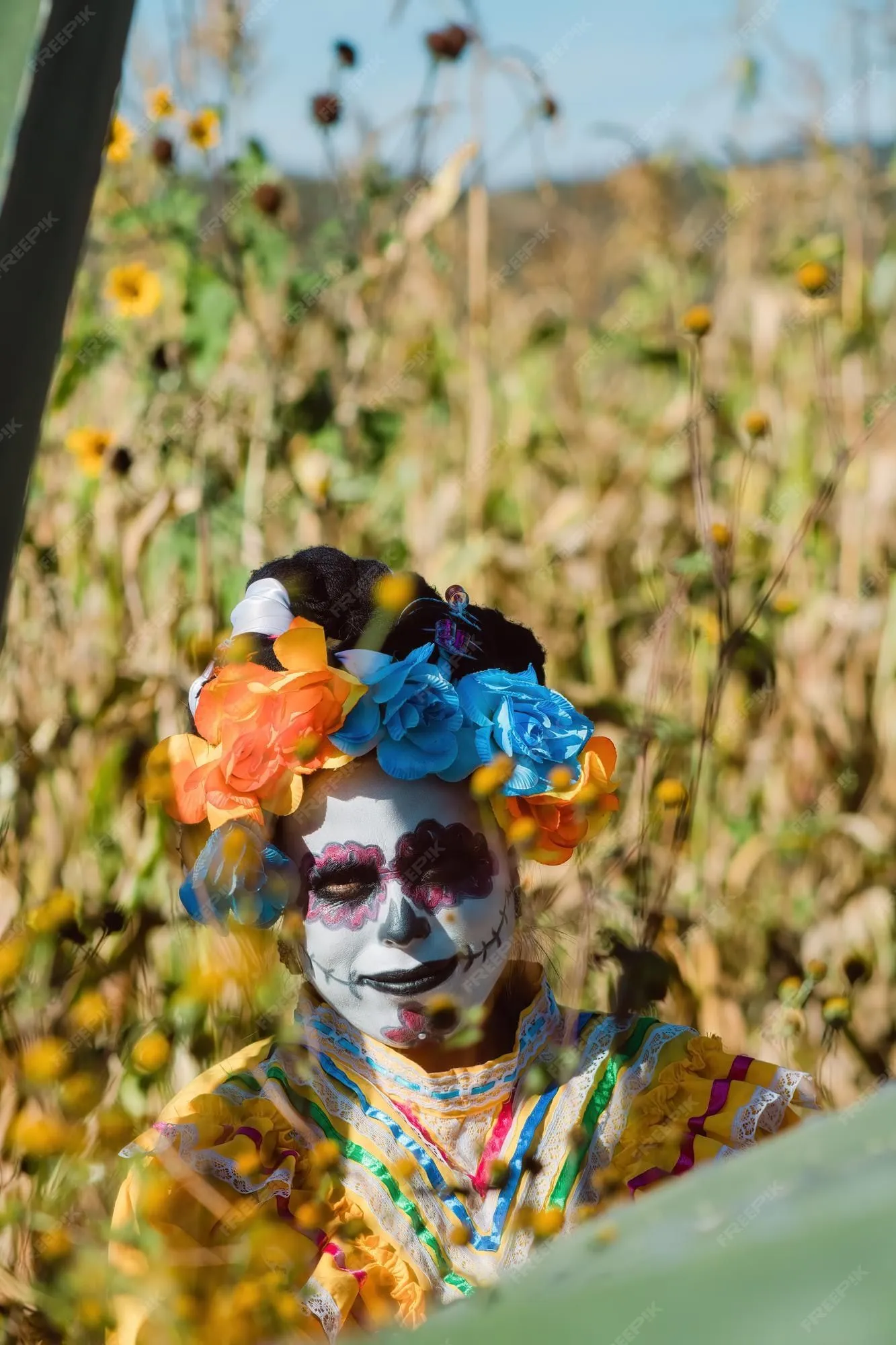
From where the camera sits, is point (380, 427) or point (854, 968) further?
point (380, 427)

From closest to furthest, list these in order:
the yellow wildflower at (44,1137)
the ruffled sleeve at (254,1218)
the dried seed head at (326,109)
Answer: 1. the yellow wildflower at (44,1137)
2. the ruffled sleeve at (254,1218)
3. the dried seed head at (326,109)

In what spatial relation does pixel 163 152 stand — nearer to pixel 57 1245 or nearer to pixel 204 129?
pixel 204 129

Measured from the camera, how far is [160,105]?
1646 mm

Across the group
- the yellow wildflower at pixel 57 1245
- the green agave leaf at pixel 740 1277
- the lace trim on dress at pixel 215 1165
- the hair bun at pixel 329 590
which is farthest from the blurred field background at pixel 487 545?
the green agave leaf at pixel 740 1277

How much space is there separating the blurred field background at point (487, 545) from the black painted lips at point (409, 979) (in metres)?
0.08

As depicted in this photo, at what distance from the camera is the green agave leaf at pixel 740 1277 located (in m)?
0.19

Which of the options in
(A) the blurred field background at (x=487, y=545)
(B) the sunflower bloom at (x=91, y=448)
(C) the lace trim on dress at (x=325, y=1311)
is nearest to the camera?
(C) the lace trim on dress at (x=325, y=1311)

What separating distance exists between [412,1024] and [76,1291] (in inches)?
19.3

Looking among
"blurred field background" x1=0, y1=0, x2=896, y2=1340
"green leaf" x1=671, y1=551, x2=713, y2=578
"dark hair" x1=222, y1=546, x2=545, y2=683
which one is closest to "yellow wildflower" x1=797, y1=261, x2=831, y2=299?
"blurred field background" x1=0, y1=0, x2=896, y2=1340

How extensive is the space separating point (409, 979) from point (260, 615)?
300 mm

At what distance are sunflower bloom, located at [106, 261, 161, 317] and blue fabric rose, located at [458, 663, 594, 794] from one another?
31.6 inches

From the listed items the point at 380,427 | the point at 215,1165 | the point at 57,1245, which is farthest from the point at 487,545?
the point at 57,1245

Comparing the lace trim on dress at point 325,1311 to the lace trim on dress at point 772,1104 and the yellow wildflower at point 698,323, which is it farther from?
the yellow wildflower at point 698,323

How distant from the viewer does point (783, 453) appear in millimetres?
2176
